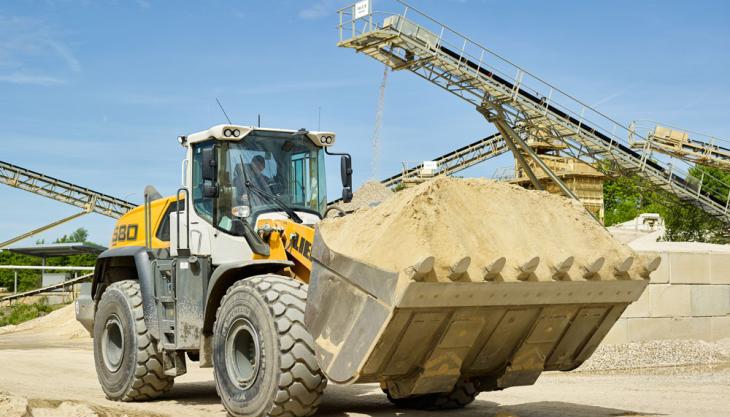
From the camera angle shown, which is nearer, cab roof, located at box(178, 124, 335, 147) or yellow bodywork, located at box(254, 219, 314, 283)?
yellow bodywork, located at box(254, 219, 314, 283)

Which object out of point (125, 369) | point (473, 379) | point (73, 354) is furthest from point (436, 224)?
point (73, 354)

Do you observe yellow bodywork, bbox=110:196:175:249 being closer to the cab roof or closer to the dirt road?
the cab roof

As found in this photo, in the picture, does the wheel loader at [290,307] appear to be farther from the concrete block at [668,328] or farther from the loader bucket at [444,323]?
the concrete block at [668,328]

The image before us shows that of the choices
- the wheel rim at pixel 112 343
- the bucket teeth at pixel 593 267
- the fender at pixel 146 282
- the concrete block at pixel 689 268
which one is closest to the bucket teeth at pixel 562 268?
the bucket teeth at pixel 593 267

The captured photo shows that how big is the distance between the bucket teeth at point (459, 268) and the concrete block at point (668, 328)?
1093 cm

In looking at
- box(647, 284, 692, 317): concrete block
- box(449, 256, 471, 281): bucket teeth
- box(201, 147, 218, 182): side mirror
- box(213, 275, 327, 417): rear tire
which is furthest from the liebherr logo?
box(647, 284, 692, 317): concrete block

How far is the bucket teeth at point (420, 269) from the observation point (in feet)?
22.7

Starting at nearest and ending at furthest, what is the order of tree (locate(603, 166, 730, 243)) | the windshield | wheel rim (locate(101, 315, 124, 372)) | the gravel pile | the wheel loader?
the wheel loader < the windshield < wheel rim (locate(101, 315, 124, 372)) < the gravel pile < tree (locate(603, 166, 730, 243))

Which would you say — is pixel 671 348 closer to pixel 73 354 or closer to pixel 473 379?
pixel 473 379

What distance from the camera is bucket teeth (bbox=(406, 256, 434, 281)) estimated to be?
273 inches

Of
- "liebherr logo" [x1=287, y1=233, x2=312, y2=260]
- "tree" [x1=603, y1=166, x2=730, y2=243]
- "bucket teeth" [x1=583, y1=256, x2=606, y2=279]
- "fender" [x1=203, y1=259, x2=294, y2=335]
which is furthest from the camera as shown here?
"tree" [x1=603, y1=166, x2=730, y2=243]

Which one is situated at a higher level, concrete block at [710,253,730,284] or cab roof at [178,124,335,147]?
cab roof at [178,124,335,147]

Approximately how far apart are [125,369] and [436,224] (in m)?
5.29

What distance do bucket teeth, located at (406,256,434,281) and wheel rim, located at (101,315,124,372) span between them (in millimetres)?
5722
